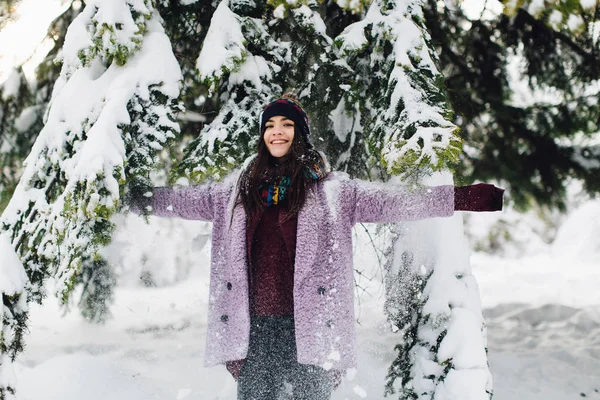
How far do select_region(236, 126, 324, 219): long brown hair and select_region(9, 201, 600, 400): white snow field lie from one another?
1.03 meters

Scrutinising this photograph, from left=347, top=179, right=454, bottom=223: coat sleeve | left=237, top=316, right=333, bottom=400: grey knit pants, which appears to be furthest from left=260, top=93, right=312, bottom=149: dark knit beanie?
left=237, top=316, right=333, bottom=400: grey knit pants

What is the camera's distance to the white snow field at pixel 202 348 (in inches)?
165

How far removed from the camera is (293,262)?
2.42 metres

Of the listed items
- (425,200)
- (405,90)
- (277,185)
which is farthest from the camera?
(405,90)

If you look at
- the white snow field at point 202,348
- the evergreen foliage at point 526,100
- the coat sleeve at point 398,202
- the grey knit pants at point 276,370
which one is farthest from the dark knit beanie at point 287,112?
the evergreen foliage at point 526,100

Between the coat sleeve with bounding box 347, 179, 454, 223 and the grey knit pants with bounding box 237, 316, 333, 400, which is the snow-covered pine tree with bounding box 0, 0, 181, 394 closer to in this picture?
the grey knit pants with bounding box 237, 316, 333, 400

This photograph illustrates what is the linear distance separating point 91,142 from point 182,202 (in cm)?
54

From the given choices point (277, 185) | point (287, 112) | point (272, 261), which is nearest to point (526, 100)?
point (287, 112)

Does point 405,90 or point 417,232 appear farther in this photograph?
point 417,232

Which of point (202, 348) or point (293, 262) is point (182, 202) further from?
point (202, 348)

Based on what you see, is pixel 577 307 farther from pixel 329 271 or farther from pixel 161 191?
pixel 161 191

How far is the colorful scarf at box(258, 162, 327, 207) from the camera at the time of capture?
8.02ft

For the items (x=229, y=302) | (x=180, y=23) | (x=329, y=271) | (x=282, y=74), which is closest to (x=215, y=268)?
(x=229, y=302)

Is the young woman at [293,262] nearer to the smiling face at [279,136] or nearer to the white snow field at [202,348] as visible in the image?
the smiling face at [279,136]
